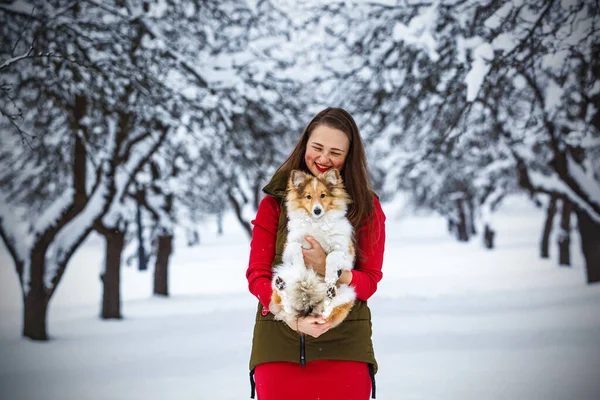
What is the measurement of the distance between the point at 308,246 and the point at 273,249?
0.79ft

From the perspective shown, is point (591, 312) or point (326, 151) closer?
point (326, 151)

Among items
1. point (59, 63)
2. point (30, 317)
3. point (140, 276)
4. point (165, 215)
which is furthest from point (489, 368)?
point (140, 276)

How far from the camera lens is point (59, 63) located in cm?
662

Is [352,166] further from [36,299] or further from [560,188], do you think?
[560,188]

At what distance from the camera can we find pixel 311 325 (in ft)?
8.23

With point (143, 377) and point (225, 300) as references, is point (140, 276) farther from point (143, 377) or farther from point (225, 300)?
point (143, 377)

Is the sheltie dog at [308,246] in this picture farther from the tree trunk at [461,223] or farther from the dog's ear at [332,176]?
the tree trunk at [461,223]

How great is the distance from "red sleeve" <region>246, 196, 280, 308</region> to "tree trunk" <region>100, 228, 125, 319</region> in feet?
30.1

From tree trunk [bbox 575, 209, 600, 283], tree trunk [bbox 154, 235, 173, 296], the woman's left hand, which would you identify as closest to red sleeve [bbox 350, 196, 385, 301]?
the woman's left hand

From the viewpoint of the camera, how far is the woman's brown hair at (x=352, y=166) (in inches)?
113

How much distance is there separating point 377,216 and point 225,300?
39.6 ft

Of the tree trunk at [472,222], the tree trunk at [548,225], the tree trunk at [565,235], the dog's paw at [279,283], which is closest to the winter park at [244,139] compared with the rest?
the dog's paw at [279,283]

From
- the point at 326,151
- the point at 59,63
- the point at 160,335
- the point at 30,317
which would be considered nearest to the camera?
the point at 326,151

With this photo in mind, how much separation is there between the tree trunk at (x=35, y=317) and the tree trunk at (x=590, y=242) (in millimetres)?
11572
